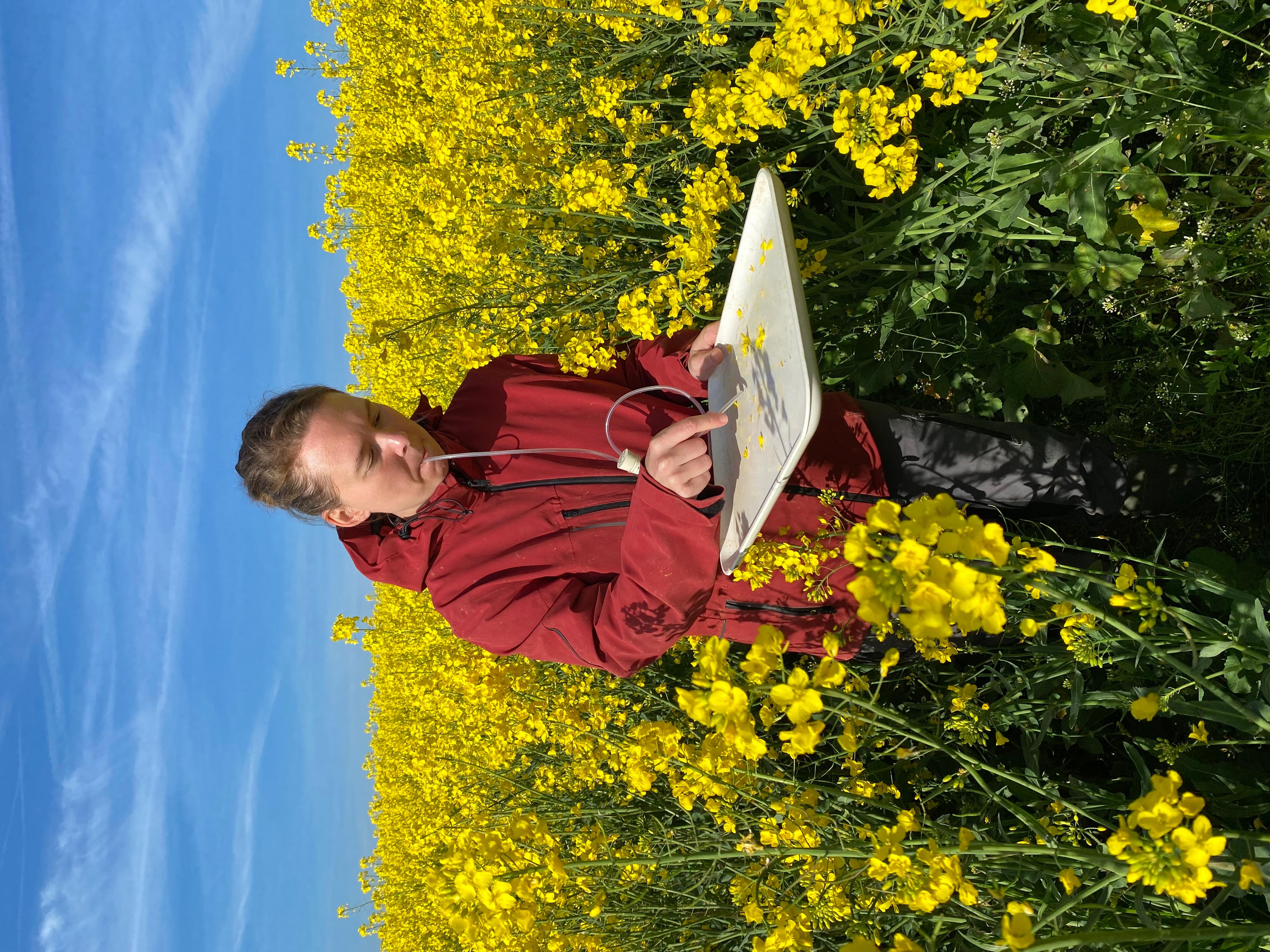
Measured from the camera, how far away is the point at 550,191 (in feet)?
12.6

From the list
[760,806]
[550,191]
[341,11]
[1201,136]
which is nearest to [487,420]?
[760,806]

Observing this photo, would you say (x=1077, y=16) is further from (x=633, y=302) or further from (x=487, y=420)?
(x=487, y=420)

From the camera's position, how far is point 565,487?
2230mm

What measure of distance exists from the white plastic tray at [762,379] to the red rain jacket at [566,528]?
0.34 m

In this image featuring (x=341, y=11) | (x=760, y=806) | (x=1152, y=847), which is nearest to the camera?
(x=1152, y=847)

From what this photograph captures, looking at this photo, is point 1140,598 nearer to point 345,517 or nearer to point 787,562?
point 787,562

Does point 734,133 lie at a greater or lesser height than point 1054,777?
greater

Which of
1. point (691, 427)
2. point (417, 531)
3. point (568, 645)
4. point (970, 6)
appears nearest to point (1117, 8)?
point (970, 6)

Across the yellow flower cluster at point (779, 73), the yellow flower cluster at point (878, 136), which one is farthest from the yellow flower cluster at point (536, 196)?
the yellow flower cluster at point (878, 136)

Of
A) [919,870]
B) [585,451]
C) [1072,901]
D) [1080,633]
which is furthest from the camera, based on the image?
[585,451]

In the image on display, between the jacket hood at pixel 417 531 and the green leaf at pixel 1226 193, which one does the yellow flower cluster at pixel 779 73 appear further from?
the jacket hood at pixel 417 531

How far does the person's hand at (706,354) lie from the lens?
A: 6.68ft

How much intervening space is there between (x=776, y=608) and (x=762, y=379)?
0.96m

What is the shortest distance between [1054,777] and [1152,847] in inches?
59.8
